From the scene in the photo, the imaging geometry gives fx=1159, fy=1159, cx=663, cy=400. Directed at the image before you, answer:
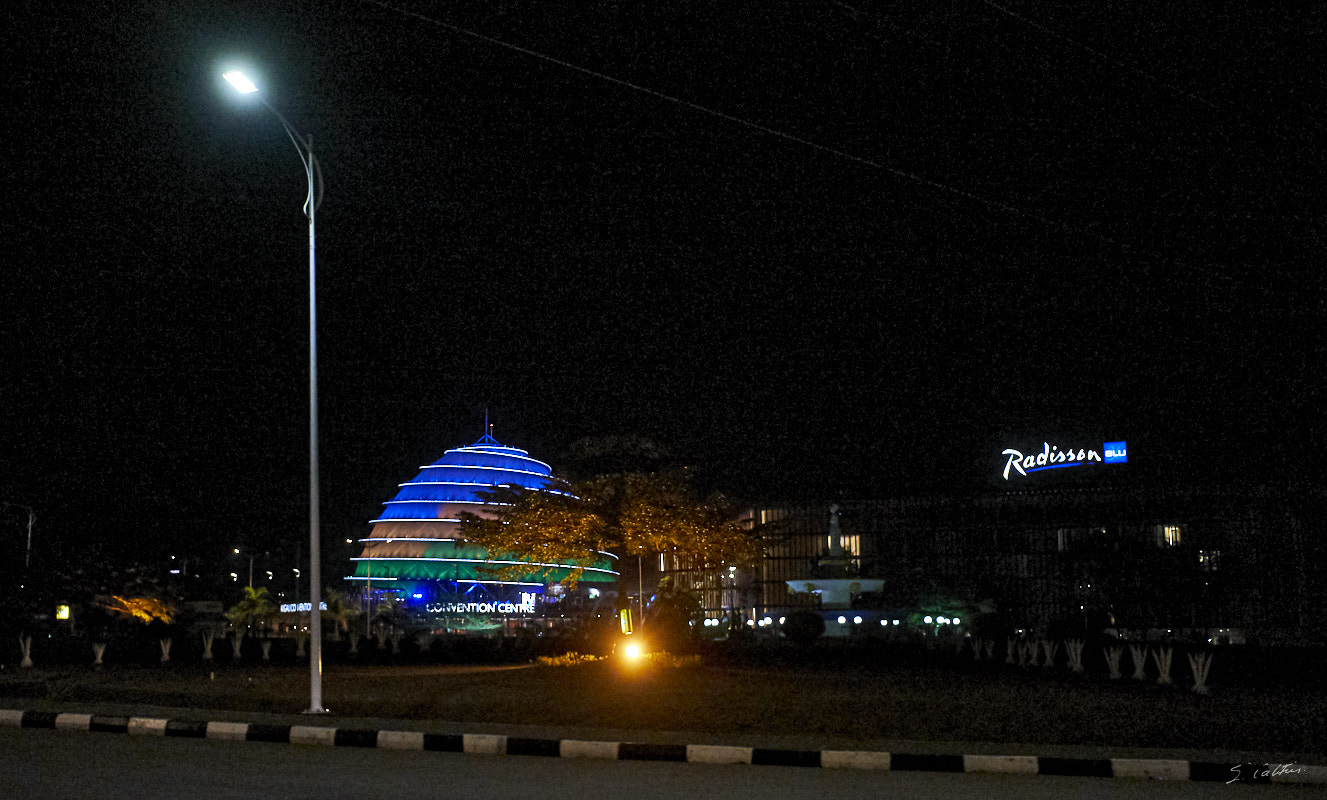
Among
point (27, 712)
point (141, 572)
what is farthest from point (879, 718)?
point (141, 572)

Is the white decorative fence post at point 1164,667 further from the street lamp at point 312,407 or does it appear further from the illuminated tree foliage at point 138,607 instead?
the illuminated tree foliage at point 138,607

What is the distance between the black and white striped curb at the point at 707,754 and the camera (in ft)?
32.4

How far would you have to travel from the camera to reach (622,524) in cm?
2831

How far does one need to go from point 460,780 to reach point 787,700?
287 inches

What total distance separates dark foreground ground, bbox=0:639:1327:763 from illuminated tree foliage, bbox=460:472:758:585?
Answer: 14.2 ft

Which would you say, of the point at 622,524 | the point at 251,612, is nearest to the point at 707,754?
the point at 622,524

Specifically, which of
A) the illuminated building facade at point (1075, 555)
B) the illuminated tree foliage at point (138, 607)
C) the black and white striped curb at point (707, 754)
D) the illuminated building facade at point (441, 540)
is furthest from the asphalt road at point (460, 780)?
the illuminated building facade at point (441, 540)

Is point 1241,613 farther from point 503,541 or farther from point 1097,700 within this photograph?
point 1097,700

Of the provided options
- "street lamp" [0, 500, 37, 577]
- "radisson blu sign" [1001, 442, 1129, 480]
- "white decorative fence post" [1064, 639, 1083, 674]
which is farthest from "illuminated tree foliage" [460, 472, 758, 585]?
"radisson blu sign" [1001, 442, 1129, 480]

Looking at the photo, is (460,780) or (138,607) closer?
(460,780)

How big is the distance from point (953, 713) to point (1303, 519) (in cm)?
6061

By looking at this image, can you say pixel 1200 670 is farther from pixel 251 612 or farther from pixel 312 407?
pixel 251 612

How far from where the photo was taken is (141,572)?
38.2 m

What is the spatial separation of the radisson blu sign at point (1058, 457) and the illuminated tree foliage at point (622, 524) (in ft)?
174
